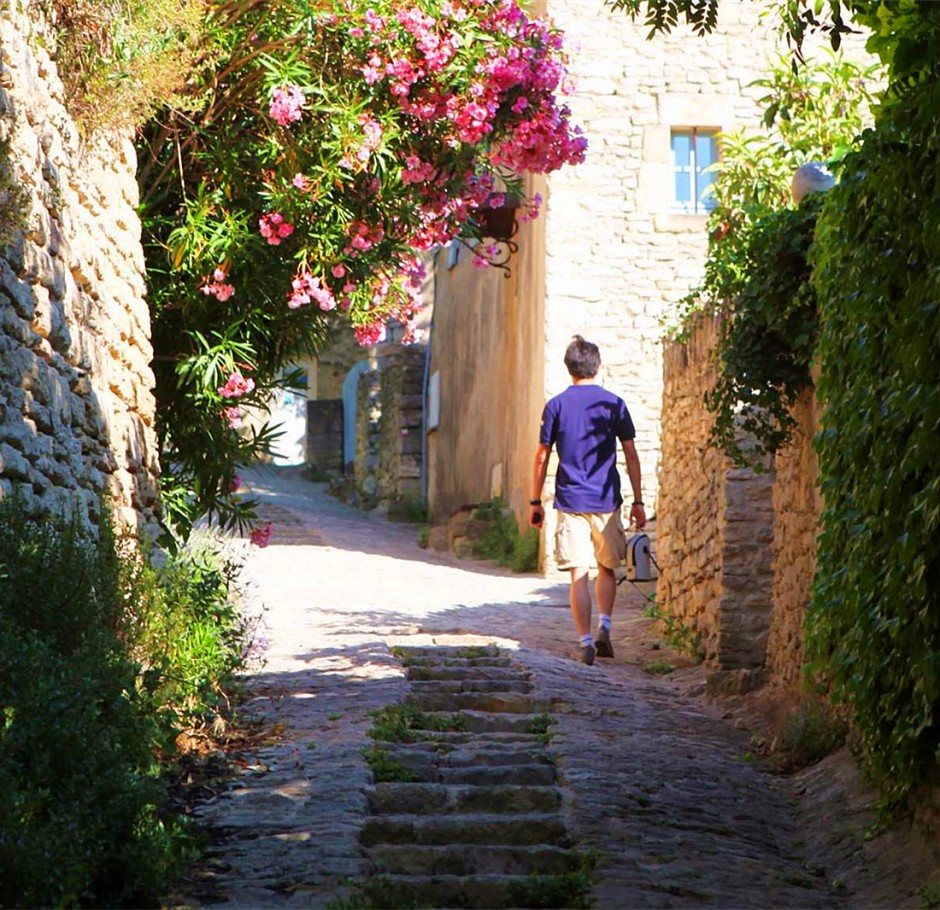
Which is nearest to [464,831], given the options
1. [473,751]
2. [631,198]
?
[473,751]

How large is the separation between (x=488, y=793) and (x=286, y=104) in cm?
336

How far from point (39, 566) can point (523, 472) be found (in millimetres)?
10890

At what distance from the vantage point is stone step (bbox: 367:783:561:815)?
552cm

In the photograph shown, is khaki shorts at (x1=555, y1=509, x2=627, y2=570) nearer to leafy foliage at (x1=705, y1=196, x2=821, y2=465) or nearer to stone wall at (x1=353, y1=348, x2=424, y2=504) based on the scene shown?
leafy foliage at (x1=705, y1=196, x2=821, y2=465)

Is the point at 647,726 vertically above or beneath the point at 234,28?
beneath

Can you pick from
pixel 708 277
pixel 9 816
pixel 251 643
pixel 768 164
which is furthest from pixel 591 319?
pixel 9 816

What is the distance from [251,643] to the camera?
23.8 feet

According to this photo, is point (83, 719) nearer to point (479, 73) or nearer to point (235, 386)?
point (235, 386)

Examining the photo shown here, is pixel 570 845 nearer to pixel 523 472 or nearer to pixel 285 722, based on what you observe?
pixel 285 722

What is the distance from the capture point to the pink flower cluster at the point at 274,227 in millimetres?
7574

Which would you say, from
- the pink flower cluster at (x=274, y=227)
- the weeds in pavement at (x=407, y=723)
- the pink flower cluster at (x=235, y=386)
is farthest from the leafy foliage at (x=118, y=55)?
the weeds in pavement at (x=407, y=723)

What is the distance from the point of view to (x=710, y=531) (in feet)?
30.1

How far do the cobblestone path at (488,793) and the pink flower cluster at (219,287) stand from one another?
1918 millimetres

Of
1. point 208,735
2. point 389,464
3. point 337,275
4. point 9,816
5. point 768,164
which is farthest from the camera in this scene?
point 389,464
